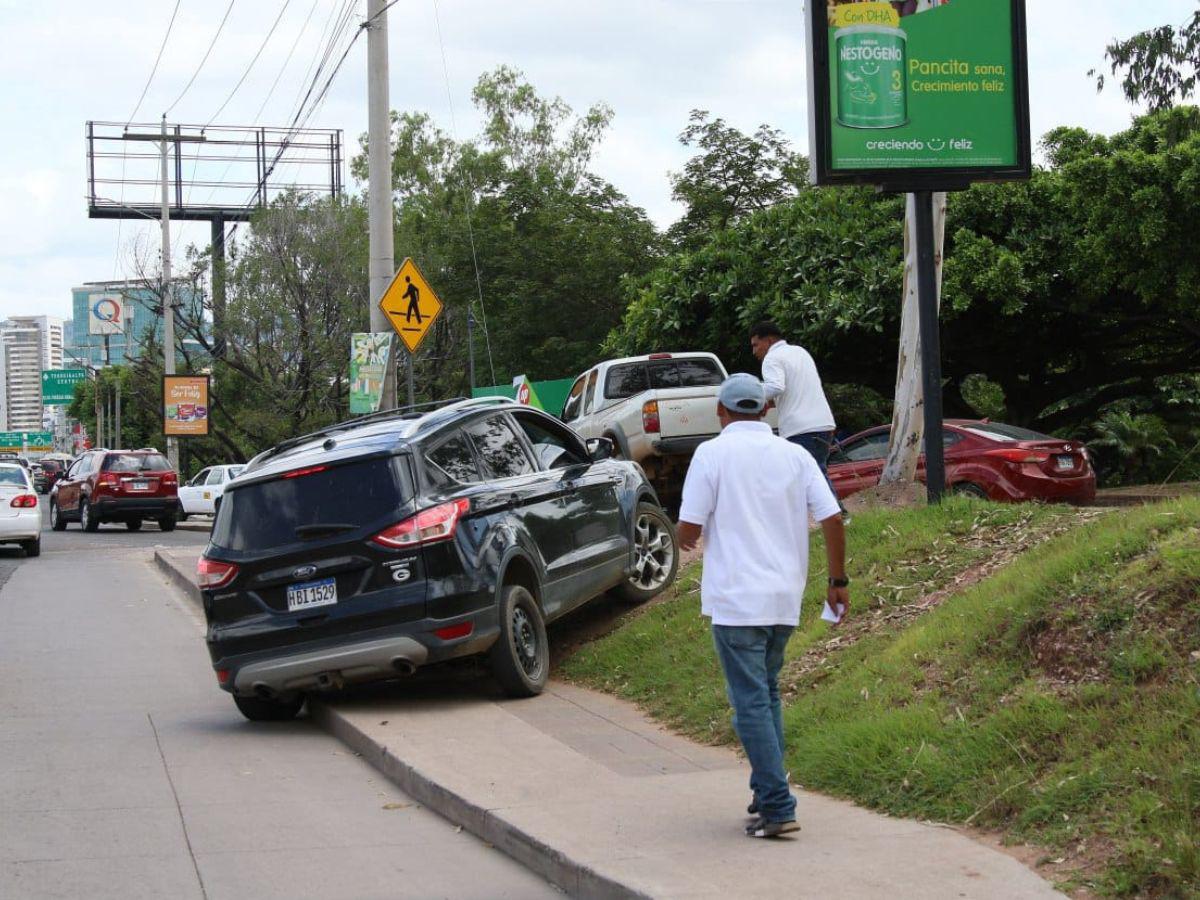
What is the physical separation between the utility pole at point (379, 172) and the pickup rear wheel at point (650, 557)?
16.0 ft

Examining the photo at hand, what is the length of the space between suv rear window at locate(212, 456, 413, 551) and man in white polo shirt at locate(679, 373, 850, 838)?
3.24 m

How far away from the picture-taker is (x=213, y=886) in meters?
5.62

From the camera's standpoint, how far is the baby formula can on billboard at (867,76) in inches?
436

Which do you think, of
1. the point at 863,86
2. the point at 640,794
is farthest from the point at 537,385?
the point at 640,794

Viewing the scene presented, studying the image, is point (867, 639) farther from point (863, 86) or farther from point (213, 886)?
point (863, 86)

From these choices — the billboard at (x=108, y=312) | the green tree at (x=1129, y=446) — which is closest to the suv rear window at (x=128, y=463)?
the green tree at (x=1129, y=446)

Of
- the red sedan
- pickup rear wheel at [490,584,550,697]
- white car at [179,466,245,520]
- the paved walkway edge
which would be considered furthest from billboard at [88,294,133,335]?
the paved walkway edge

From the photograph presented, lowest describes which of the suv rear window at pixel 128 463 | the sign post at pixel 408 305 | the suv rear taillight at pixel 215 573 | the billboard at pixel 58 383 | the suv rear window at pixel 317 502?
the suv rear taillight at pixel 215 573

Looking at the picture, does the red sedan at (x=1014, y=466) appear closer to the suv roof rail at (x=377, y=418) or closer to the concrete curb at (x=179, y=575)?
the suv roof rail at (x=377, y=418)

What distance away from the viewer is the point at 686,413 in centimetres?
1627

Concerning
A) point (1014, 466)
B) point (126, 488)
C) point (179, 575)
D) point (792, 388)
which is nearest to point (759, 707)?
point (792, 388)

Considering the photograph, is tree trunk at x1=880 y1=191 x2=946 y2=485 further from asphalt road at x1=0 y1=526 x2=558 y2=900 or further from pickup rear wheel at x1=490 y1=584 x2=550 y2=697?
asphalt road at x1=0 y1=526 x2=558 y2=900

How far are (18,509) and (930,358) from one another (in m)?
17.0

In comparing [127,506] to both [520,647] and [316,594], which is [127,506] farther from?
[316,594]
